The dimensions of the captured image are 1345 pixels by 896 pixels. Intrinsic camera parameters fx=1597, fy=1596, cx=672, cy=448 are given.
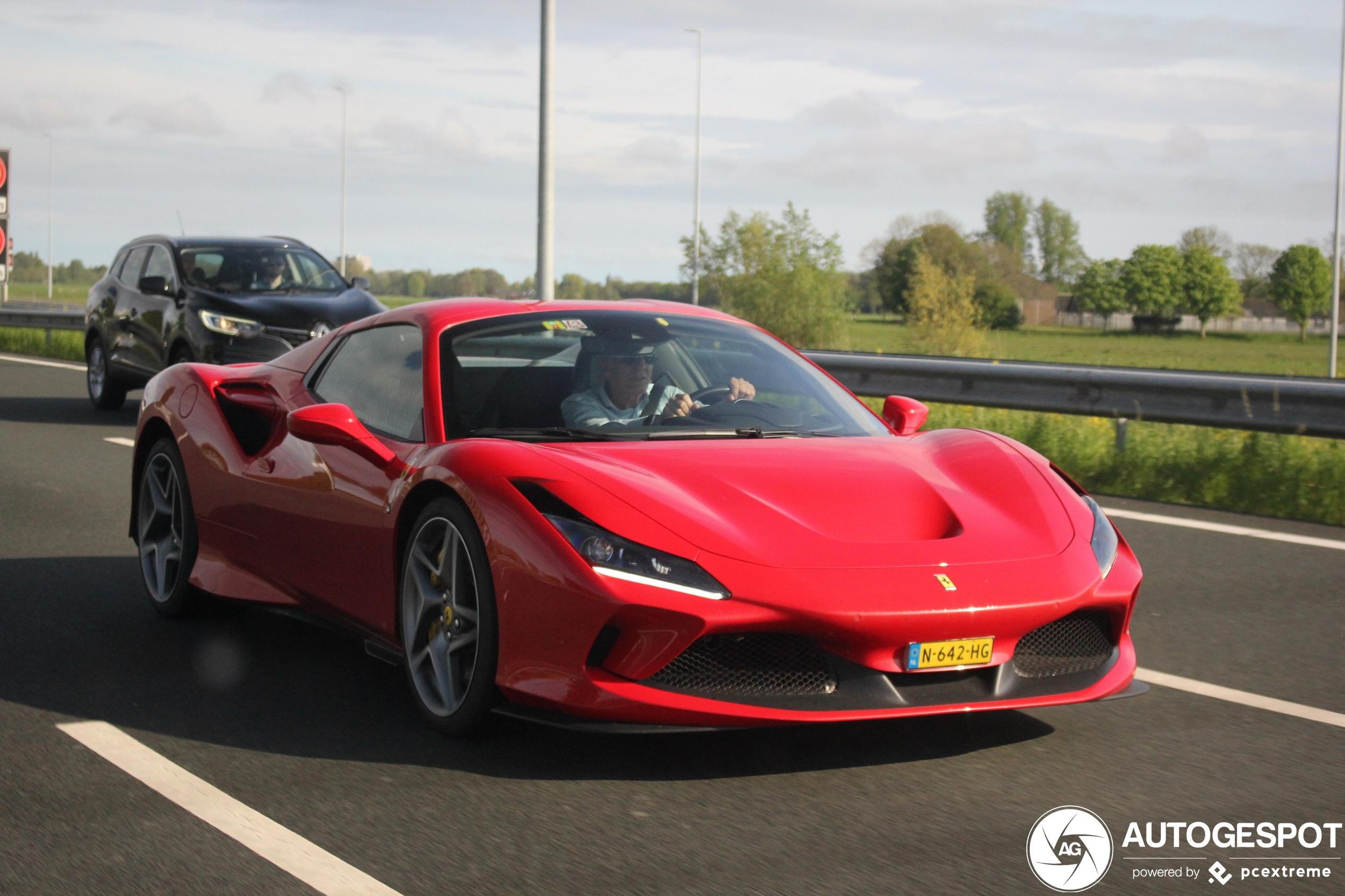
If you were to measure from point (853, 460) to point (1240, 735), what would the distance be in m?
1.33

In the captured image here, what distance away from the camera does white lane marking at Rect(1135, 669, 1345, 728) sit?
4738 mm

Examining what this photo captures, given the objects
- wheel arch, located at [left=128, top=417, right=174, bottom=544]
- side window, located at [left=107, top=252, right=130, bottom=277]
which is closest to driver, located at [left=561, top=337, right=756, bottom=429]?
wheel arch, located at [left=128, top=417, right=174, bottom=544]

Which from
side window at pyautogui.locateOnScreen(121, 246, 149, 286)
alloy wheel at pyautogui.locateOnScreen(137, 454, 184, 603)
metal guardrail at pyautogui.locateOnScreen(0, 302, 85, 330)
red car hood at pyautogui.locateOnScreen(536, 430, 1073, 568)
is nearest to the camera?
red car hood at pyautogui.locateOnScreen(536, 430, 1073, 568)

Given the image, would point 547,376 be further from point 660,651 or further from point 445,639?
point 660,651

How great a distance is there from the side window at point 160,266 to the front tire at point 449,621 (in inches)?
435

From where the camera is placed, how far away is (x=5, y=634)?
574cm

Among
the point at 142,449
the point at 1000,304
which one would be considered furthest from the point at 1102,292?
the point at 142,449

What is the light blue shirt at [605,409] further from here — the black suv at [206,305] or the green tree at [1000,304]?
the green tree at [1000,304]

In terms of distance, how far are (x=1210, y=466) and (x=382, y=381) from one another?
6645 mm

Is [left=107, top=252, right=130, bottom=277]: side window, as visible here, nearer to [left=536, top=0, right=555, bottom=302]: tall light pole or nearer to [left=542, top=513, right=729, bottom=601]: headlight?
[left=536, top=0, right=555, bottom=302]: tall light pole

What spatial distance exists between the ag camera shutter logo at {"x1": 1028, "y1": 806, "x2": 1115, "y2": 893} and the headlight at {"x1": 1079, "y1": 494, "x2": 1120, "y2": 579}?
79 cm

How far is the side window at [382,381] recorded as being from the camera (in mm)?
4984

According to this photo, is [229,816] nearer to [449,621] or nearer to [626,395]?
[449,621]

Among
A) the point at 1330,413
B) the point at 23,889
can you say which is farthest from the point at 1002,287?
the point at 23,889
